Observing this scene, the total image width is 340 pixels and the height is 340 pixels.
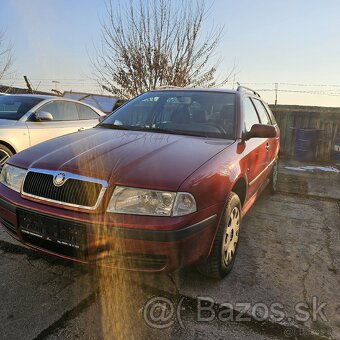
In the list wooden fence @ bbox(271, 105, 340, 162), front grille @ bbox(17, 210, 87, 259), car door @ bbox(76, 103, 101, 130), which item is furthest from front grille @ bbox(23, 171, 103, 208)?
wooden fence @ bbox(271, 105, 340, 162)

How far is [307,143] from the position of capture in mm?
8914

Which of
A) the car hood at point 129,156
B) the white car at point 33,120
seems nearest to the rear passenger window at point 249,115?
the car hood at point 129,156

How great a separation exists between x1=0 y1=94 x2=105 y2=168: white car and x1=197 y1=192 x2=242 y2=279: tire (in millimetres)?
2943

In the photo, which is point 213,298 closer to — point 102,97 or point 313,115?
point 313,115

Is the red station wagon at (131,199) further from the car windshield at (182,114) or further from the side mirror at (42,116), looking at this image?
the side mirror at (42,116)

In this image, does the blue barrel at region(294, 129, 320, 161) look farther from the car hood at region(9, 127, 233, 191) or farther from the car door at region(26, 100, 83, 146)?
the car hood at region(9, 127, 233, 191)

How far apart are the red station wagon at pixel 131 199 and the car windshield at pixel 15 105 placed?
2.82 metres

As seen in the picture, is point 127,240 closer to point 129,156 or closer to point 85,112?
point 129,156

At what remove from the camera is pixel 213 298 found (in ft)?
7.68

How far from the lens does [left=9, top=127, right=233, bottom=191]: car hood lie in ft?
6.70

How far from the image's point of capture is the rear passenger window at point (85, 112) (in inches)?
247

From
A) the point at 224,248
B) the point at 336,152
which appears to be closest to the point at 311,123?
the point at 336,152

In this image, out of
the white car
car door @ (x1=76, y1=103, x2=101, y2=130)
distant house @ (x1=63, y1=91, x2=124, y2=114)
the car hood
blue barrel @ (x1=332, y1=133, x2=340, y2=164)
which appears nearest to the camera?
the car hood

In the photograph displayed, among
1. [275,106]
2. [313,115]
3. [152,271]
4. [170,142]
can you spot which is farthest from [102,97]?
[152,271]
